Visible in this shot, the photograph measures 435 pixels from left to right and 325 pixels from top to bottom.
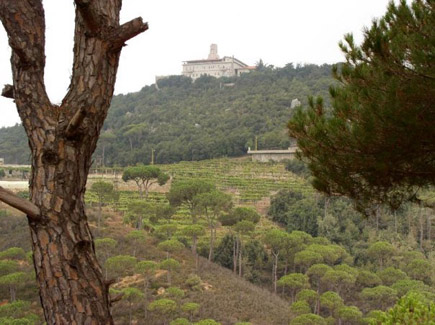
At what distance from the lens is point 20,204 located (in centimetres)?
159

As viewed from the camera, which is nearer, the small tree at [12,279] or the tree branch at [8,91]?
the tree branch at [8,91]

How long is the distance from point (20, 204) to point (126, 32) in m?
0.84

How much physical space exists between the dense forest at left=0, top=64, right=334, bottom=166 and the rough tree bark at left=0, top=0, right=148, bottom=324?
39635 mm

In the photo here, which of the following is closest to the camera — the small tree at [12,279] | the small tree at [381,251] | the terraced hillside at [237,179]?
the small tree at [12,279]

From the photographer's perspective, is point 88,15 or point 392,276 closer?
point 88,15

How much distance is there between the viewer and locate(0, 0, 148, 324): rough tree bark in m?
1.65

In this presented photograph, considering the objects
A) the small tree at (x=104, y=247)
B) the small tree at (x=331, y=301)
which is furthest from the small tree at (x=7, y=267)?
the small tree at (x=331, y=301)

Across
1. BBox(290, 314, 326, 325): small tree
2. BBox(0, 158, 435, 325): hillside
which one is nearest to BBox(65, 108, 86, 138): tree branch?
BBox(0, 158, 435, 325): hillside

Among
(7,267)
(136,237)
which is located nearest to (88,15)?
(7,267)

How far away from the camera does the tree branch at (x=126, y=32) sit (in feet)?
5.56

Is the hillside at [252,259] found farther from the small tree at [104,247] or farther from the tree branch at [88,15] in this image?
the tree branch at [88,15]

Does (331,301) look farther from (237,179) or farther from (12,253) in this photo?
(237,179)

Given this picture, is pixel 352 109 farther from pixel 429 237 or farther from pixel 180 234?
pixel 429 237

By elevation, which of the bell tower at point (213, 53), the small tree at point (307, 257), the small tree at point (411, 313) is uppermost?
the bell tower at point (213, 53)
